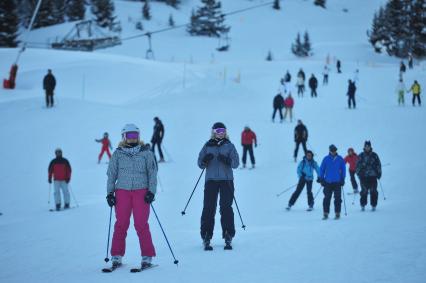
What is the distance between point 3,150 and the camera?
21.7 meters

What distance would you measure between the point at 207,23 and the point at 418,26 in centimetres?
3631

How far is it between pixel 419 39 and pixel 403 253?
225ft

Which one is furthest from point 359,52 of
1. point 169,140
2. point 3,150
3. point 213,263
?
point 213,263

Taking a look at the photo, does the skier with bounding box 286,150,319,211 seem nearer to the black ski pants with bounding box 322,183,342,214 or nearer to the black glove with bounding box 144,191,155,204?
the black ski pants with bounding box 322,183,342,214

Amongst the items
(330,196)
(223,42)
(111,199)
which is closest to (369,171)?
(330,196)

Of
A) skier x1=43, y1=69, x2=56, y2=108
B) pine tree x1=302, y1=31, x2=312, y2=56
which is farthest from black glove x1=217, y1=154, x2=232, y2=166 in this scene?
pine tree x1=302, y1=31, x2=312, y2=56

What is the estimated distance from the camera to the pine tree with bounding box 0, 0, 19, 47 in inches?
2624

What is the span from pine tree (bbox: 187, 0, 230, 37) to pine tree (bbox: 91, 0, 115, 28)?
43.4ft

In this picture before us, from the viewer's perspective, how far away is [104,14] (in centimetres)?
8838

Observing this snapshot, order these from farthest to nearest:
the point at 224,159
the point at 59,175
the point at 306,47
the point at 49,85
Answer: the point at 306,47 → the point at 49,85 → the point at 59,175 → the point at 224,159

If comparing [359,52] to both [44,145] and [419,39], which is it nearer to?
[419,39]

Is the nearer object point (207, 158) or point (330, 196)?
point (207, 158)

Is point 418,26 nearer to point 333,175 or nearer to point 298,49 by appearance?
point 298,49

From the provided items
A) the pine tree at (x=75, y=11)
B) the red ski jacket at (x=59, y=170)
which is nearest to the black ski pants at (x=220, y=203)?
the red ski jacket at (x=59, y=170)
